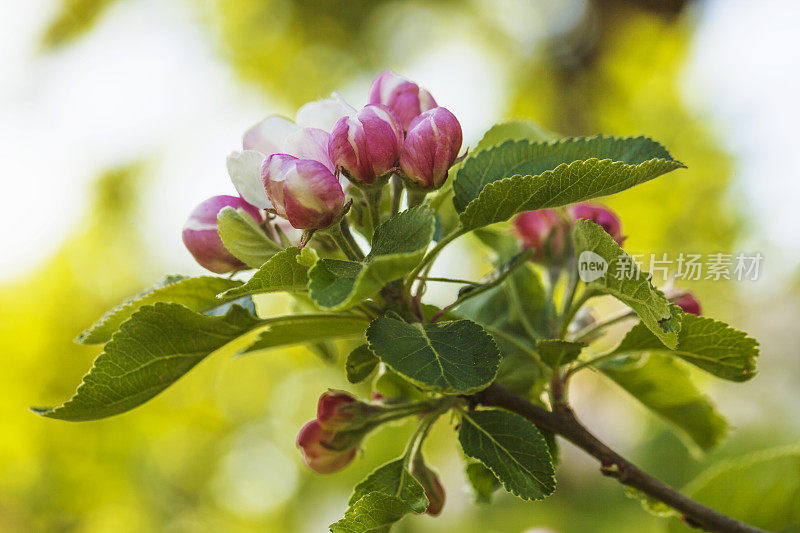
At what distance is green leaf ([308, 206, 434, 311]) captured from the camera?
0.91 feet

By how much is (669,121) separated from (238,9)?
2746 millimetres

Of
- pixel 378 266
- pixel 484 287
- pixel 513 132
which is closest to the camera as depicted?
pixel 378 266

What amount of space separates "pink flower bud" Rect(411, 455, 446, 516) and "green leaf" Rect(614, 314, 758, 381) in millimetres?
146

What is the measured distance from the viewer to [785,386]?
221cm

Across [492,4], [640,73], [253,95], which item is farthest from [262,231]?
[492,4]

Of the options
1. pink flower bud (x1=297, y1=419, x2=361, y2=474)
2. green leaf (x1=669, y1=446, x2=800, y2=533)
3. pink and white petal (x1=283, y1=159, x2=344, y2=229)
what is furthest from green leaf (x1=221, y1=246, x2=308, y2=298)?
green leaf (x1=669, y1=446, x2=800, y2=533)

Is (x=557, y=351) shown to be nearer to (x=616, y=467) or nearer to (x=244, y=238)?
(x=616, y=467)

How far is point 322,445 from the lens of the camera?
414 millimetres

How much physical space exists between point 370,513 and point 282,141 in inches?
7.7

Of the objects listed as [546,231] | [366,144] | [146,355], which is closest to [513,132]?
[546,231]

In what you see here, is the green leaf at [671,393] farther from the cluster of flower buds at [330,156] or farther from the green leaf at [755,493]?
the cluster of flower buds at [330,156]

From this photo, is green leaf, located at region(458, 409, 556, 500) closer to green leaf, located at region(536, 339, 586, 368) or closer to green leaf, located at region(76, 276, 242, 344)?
green leaf, located at region(536, 339, 586, 368)

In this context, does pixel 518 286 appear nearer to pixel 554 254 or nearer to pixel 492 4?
pixel 554 254

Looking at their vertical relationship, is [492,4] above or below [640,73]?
above
